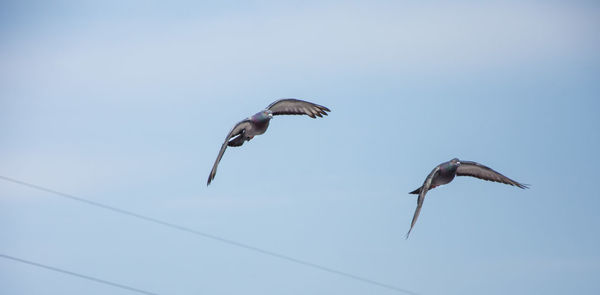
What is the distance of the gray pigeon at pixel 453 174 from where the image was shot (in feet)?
182

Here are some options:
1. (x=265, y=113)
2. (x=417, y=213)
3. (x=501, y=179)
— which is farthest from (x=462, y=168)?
(x=265, y=113)

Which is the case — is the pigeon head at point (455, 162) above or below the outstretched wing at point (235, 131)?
above

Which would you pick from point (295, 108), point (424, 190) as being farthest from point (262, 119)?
point (424, 190)

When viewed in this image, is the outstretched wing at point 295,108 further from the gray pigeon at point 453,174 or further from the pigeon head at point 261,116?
the gray pigeon at point 453,174

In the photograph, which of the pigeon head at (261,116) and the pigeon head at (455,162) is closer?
the pigeon head at (455,162)

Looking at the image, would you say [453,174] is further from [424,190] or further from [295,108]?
[295,108]

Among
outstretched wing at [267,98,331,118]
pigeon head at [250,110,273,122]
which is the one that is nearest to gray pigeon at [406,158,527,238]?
outstretched wing at [267,98,331,118]

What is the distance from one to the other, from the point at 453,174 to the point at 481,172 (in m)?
4.09

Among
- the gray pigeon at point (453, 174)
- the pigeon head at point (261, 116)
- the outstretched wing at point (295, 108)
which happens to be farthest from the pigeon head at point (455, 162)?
→ the pigeon head at point (261, 116)

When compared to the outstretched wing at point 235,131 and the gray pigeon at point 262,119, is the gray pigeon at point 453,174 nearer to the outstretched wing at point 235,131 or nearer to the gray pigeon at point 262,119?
the gray pigeon at point 262,119

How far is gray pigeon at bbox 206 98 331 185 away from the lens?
5656 centimetres

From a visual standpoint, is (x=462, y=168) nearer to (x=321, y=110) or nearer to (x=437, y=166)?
(x=437, y=166)

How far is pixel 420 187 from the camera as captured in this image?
56.6 meters

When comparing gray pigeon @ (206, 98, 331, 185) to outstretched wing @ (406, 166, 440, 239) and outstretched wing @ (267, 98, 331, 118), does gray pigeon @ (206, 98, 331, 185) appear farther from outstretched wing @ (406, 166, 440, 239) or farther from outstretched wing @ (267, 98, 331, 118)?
outstretched wing @ (406, 166, 440, 239)
